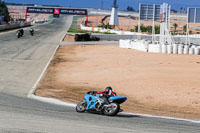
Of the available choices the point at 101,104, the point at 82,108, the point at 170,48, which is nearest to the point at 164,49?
the point at 170,48

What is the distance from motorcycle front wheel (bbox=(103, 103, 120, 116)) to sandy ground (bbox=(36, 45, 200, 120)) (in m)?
2.24

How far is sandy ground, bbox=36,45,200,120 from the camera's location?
14.8 metres

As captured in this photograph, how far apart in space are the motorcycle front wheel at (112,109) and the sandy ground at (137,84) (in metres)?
2.24

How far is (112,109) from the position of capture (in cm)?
1114

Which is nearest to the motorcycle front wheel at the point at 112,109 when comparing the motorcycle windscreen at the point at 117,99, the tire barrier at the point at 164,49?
the motorcycle windscreen at the point at 117,99

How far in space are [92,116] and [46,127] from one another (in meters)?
2.45

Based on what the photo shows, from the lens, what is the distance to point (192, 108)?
574 inches

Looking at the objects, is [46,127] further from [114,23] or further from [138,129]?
[114,23]

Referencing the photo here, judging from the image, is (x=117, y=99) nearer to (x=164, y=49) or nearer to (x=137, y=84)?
(x=137, y=84)

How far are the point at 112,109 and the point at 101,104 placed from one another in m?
0.36

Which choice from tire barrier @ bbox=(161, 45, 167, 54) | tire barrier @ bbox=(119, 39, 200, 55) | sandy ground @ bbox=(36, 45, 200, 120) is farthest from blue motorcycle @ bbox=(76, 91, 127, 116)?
tire barrier @ bbox=(161, 45, 167, 54)

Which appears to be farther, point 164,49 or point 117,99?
point 164,49

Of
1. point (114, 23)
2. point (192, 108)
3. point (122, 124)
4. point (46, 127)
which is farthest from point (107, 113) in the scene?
point (114, 23)

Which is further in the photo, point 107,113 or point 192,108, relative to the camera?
point 192,108
